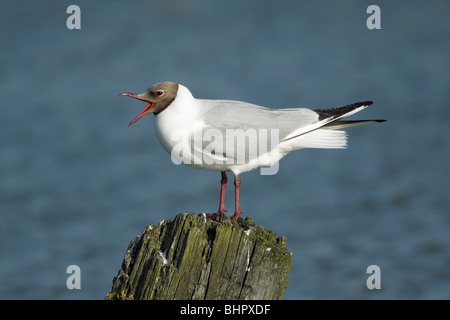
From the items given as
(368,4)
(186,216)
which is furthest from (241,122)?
(368,4)

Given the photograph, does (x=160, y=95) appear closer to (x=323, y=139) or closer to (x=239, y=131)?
(x=239, y=131)

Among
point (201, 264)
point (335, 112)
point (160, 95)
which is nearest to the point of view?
point (201, 264)

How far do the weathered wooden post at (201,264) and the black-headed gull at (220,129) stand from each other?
104 centimetres

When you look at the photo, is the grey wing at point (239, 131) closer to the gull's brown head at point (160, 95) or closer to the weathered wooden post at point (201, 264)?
the gull's brown head at point (160, 95)

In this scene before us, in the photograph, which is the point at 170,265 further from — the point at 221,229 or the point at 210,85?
the point at 210,85

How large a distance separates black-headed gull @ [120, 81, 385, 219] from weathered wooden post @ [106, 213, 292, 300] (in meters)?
1.04

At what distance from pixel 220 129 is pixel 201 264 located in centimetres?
153

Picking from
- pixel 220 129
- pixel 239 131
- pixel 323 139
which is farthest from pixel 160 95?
pixel 323 139

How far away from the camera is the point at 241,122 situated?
5766 millimetres

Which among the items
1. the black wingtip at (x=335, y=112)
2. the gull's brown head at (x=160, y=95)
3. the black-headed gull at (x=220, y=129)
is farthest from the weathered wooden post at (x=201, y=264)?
the black wingtip at (x=335, y=112)

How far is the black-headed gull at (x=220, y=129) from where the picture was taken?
5.58 m

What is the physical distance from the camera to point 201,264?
4.45 metres

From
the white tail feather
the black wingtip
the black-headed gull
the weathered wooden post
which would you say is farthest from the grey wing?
the weathered wooden post

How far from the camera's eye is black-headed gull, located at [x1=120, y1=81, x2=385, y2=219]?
5.58 meters
